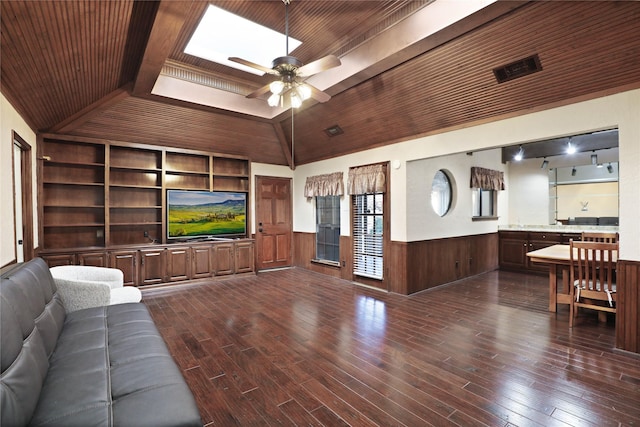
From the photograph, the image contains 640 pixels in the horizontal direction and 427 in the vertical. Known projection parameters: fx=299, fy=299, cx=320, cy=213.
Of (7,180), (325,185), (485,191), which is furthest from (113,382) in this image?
(485,191)

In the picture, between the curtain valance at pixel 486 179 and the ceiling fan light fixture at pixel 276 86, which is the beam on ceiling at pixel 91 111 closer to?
the ceiling fan light fixture at pixel 276 86

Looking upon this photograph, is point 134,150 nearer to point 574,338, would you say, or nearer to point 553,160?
point 574,338

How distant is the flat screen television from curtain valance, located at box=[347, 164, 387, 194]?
7.82 feet

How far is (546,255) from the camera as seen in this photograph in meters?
3.76

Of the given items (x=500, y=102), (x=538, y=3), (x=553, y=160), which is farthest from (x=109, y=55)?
(x=553, y=160)

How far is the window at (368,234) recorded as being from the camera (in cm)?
525

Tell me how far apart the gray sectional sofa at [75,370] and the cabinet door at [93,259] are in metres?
2.83

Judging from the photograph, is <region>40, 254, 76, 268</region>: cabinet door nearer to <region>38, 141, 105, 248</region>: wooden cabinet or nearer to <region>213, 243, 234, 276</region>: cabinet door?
<region>38, 141, 105, 248</region>: wooden cabinet

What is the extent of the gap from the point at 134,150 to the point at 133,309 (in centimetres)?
384

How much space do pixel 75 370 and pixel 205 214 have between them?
449cm

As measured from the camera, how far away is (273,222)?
688 cm

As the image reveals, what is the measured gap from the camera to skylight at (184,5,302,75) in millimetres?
3213

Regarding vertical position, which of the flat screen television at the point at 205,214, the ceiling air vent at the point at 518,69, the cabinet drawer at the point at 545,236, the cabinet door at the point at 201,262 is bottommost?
the cabinet door at the point at 201,262

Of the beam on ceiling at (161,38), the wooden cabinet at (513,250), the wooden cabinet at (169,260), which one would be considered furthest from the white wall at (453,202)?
the beam on ceiling at (161,38)
